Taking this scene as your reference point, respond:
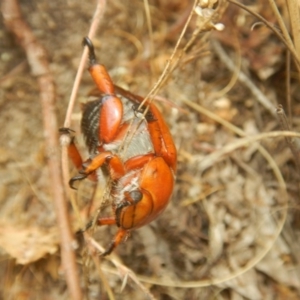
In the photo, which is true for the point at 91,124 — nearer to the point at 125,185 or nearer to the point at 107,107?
the point at 107,107

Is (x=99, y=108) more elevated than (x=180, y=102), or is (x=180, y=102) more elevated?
(x=99, y=108)

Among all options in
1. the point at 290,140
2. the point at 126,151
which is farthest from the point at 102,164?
the point at 290,140

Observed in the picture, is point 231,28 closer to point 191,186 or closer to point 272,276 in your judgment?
point 191,186

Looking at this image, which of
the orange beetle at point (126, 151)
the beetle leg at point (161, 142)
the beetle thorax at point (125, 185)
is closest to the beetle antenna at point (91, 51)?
the orange beetle at point (126, 151)

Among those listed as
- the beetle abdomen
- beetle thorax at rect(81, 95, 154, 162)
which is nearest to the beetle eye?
beetle thorax at rect(81, 95, 154, 162)

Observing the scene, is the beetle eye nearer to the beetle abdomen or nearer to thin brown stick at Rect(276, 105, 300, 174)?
the beetle abdomen

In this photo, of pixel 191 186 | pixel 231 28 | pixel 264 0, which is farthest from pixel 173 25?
pixel 191 186

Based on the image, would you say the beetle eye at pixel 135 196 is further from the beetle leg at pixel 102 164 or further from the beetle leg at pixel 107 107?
the beetle leg at pixel 107 107
